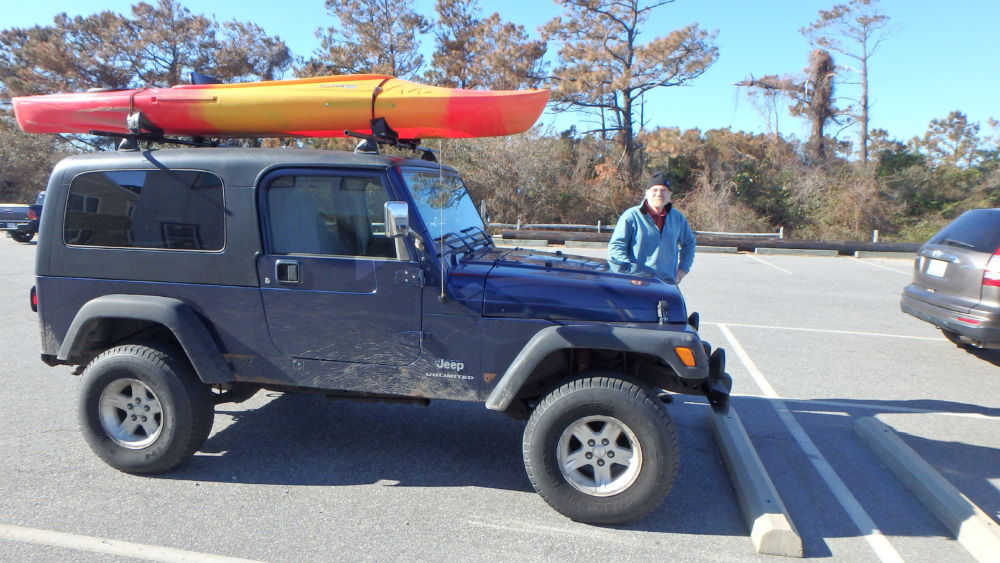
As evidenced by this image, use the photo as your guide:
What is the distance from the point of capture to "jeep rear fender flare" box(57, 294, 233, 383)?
363cm

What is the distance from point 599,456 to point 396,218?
1627mm

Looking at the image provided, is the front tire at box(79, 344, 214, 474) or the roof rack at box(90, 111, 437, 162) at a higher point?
the roof rack at box(90, 111, 437, 162)

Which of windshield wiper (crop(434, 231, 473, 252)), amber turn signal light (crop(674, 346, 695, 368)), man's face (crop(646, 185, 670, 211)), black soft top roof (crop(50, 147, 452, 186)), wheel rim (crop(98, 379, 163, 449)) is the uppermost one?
black soft top roof (crop(50, 147, 452, 186))

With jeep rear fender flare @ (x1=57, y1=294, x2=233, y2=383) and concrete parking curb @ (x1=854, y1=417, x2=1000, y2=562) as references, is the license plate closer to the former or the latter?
concrete parking curb @ (x1=854, y1=417, x2=1000, y2=562)

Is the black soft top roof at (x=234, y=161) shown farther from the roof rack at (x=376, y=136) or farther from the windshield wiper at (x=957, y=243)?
the windshield wiper at (x=957, y=243)

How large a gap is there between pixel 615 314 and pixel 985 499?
2.48 meters

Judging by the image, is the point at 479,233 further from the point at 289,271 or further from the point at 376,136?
the point at 289,271

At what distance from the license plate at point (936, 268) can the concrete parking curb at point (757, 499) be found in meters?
3.95

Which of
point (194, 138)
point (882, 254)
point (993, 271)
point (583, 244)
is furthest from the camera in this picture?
point (583, 244)

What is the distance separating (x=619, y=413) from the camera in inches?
131

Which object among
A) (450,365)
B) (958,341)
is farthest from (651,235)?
(958,341)

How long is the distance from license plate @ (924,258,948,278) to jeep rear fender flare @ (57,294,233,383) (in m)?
6.90

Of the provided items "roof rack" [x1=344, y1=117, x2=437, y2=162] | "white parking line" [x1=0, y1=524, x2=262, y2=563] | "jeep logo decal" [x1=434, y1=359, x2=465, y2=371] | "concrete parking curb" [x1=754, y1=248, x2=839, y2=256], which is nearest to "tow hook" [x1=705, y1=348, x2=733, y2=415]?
"jeep logo decal" [x1=434, y1=359, x2=465, y2=371]

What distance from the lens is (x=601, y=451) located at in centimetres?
341
